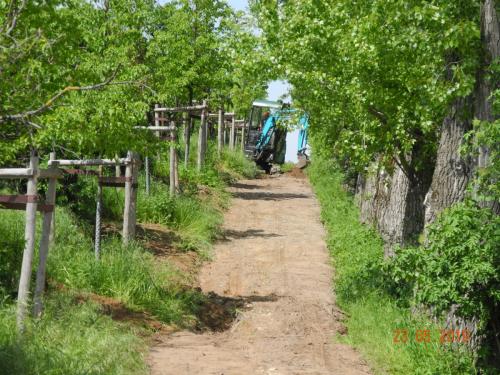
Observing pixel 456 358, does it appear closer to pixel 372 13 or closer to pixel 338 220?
pixel 372 13

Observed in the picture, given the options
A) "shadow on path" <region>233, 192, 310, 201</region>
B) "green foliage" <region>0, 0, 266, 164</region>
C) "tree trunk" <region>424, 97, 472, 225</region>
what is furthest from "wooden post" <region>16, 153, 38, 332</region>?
"shadow on path" <region>233, 192, 310, 201</region>

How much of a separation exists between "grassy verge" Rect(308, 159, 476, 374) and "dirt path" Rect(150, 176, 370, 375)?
10.2 inches

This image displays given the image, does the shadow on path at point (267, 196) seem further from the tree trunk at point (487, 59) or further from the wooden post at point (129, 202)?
the tree trunk at point (487, 59)

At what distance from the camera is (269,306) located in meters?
13.7

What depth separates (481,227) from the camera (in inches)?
397

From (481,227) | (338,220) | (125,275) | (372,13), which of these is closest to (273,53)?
(372,13)

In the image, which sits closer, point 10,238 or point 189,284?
point 10,238

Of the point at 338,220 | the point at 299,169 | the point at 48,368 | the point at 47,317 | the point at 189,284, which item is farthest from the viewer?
the point at 299,169

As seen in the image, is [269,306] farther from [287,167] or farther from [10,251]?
[287,167]

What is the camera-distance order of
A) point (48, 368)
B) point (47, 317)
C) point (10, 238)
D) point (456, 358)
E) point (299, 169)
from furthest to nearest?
point (299, 169), point (10, 238), point (456, 358), point (47, 317), point (48, 368)

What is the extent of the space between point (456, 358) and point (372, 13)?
191 inches
